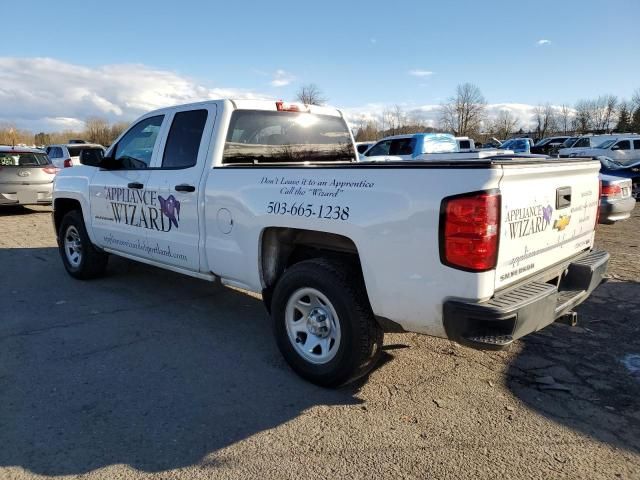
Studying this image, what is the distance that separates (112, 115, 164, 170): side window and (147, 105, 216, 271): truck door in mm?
281

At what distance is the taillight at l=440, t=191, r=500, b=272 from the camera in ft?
8.73

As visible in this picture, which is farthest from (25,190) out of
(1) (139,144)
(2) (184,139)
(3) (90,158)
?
(2) (184,139)

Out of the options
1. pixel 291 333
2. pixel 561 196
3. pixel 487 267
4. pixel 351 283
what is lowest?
pixel 291 333

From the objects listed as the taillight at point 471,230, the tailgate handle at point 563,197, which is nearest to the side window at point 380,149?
the tailgate handle at point 563,197

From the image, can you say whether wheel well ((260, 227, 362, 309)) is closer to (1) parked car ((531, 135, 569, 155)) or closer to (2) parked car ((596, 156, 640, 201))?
(2) parked car ((596, 156, 640, 201))

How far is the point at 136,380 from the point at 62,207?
4.00 metres

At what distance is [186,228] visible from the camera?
14.9 ft

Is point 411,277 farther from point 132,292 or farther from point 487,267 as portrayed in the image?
point 132,292

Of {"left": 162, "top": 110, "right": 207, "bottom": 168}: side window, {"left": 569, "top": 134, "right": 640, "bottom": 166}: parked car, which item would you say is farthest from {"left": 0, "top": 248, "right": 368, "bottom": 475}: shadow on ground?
{"left": 569, "top": 134, "right": 640, "bottom": 166}: parked car

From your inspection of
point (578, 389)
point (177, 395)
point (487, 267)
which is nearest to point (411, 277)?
point (487, 267)

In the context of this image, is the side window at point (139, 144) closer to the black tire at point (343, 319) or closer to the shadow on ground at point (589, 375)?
the black tire at point (343, 319)

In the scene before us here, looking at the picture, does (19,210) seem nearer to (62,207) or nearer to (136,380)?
(62,207)

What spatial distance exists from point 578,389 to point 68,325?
4391mm

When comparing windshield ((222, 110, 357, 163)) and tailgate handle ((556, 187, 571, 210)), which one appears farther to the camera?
windshield ((222, 110, 357, 163))
